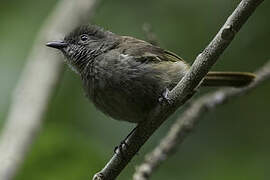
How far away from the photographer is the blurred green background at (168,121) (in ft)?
16.0

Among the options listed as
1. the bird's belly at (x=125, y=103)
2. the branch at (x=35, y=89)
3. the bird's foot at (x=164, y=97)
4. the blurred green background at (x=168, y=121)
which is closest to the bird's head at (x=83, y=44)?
the branch at (x=35, y=89)

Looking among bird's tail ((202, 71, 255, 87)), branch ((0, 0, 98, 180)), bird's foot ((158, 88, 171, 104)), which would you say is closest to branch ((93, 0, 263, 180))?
bird's foot ((158, 88, 171, 104))

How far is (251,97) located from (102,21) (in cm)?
174

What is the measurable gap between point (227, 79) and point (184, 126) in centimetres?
56

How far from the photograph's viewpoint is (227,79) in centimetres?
455

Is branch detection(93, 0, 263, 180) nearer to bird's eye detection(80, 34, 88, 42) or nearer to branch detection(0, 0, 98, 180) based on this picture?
branch detection(0, 0, 98, 180)

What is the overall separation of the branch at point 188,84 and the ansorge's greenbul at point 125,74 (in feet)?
0.64

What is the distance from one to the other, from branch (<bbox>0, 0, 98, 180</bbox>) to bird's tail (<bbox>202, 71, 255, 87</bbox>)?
3.98 ft

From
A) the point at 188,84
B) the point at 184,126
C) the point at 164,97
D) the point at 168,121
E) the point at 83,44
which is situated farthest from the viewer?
the point at 168,121

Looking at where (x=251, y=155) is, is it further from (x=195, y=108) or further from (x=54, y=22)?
(x=54, y=22)

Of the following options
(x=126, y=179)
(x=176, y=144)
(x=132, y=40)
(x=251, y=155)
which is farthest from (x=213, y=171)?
(x=132, y=40)

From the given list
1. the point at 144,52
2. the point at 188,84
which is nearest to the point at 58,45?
the point at 144,52

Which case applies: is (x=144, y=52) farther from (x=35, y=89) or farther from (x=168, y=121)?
(x=168, y=121)

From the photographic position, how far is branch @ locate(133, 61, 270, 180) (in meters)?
4.01
